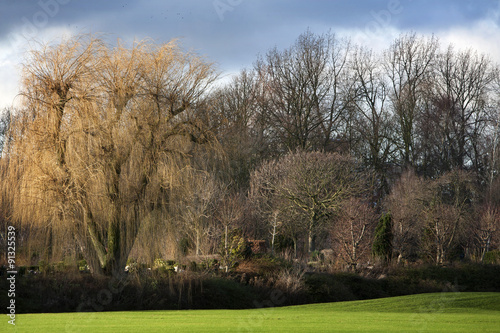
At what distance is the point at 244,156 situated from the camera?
32312 millimetres

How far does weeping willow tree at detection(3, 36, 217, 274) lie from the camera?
14.0 metres

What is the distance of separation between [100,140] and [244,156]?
724 inches

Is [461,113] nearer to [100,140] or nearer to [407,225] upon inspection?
[407,225]

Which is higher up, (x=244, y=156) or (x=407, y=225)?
(x=244, y=156)

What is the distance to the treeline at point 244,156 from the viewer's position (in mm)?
14250

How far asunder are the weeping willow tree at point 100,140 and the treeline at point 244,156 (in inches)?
1.5

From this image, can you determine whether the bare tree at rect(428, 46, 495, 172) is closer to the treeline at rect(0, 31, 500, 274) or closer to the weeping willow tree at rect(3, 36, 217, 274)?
the treeline at rect(0, 31, 500, 274)

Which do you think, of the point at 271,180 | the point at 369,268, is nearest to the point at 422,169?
the point at 271,180

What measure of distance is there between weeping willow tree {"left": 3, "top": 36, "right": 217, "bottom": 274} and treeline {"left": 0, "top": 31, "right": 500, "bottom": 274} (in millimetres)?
39

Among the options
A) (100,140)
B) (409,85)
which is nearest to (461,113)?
(409,85)

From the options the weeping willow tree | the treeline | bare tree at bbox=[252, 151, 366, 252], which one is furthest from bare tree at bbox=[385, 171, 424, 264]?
the weeping willow tree

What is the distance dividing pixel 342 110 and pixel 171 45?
23.6m

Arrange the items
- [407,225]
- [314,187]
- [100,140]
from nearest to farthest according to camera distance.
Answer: [100,140] < [407,225] < [314,187]

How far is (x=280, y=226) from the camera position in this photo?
91.4 ft
